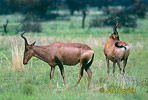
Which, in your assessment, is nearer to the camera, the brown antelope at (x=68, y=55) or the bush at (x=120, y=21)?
A: the brown antelope at (x=68, y=55)

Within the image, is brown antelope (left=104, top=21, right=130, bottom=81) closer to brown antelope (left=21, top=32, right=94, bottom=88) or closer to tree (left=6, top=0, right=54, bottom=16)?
brown antelope (left=21, top=32, right=94, bottom=88)

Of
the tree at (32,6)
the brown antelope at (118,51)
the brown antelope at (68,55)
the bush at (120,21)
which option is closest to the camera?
the brown antelope at (68,55)

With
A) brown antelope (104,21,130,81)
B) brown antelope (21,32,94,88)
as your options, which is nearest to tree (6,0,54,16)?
brown antelope (104,21,130,81)

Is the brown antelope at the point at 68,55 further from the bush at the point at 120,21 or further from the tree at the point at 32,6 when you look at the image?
the tree at the point at 32,6

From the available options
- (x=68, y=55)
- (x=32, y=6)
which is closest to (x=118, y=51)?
(x=68, y=55)

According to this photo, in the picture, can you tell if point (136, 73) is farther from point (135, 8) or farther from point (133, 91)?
point (135, 8)

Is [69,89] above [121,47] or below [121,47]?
below

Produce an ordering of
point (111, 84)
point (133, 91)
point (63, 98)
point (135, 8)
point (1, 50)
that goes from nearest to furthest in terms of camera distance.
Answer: point (63, 98) < point (133, 91) < point (111, 84) < point (1, 50) < point (135, 8)

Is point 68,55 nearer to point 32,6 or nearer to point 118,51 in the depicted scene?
point 118,51

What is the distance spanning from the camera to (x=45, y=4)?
172 feet

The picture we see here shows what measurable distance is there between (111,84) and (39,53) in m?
2.27

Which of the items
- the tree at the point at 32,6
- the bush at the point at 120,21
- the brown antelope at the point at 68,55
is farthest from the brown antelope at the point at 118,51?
the tree at the point at 32,6

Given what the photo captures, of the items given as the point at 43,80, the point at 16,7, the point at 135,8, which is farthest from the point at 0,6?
the point at 43,80

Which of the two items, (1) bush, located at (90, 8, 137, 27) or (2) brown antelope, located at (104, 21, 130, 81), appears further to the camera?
(1) bush, located at (90, 8, 137, 27)
